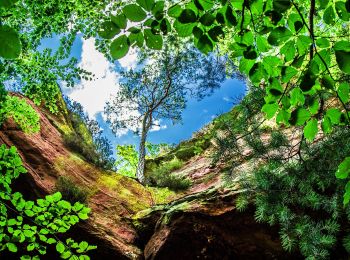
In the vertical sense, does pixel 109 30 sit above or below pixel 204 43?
below

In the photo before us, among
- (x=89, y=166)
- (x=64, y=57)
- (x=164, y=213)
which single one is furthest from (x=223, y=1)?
(x=89, y=166)

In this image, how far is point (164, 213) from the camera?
7820 millimetres

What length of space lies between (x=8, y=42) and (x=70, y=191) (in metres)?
7.68

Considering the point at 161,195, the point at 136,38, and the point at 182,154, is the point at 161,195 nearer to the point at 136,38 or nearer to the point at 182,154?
the point at 182,154

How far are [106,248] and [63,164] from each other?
9.47 feet

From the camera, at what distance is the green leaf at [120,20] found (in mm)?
1394

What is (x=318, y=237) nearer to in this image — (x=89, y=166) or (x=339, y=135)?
(x=339, y=135)

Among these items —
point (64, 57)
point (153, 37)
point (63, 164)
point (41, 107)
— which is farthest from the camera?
point (41, 107)

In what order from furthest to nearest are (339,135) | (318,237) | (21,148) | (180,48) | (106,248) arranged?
(180,48) → (21,148) → (106,248) → (318,237) → (339,135)

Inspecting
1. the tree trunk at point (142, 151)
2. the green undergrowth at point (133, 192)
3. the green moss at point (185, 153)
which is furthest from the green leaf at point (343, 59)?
the green moss at point (185, 153)

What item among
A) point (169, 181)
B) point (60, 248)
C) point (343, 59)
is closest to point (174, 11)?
point (343, 59)

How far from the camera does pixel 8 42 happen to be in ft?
3.18

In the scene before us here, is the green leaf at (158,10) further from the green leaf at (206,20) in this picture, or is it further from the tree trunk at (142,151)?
the tree trunk at (142,151)

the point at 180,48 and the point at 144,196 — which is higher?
the point at 180,48
